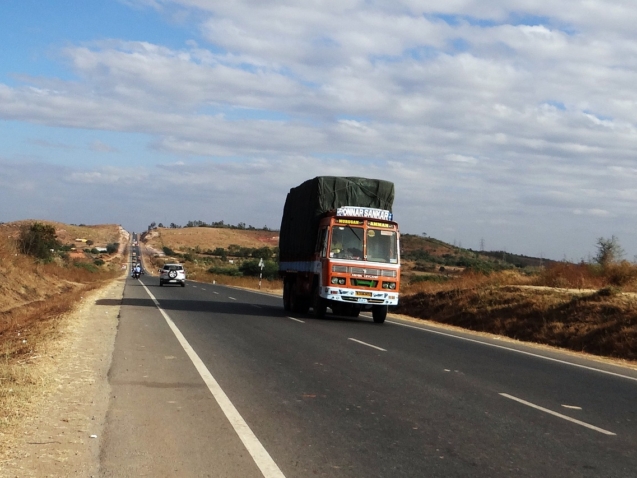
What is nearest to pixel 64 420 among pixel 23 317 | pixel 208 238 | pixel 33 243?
pixel 23 317

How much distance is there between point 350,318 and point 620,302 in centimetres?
869

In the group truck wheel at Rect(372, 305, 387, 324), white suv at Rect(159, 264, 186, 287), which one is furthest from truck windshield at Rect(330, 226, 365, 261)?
white suv at Rect(159, 264, 186, 287)

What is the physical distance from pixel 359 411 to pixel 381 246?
13.8m

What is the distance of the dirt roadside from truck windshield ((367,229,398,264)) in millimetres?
9670

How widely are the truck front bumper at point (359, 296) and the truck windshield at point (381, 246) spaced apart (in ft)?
3.32

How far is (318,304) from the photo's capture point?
23.9 meters

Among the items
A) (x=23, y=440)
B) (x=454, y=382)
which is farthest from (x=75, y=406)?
(x=454, y=382)

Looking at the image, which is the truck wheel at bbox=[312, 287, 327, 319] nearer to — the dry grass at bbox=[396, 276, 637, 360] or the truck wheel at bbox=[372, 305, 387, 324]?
the truck wheel at bbox=[372, 305, 387, 324]

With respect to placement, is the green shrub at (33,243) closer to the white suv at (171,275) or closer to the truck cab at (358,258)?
the white suv at (171,275)

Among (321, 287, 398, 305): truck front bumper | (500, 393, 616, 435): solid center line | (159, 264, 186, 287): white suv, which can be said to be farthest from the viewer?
(159, 264, 186, 287): white suv

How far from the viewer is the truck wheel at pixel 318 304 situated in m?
23.7

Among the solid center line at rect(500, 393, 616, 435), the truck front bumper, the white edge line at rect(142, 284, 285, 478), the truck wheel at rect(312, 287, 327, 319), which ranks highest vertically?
the truck front bumper

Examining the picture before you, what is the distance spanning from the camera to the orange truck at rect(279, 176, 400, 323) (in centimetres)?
2241

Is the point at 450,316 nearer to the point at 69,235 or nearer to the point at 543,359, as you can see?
the point at 543,359
